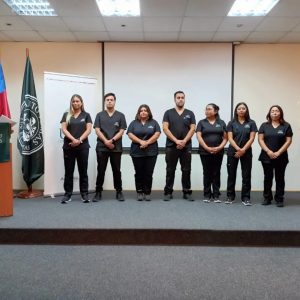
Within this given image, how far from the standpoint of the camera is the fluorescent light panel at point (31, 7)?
13.6 ft

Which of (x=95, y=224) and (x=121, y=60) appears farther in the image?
(x=121, y=60)

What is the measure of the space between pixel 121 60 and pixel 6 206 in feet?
10.0

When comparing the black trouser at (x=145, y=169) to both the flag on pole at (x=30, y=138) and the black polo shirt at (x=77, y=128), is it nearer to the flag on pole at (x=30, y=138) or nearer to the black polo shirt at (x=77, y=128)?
the black polo shirt at (x=77, y=128)

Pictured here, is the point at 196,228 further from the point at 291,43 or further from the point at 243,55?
the point at 291,43

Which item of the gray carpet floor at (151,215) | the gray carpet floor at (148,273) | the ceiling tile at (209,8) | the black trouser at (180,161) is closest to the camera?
the gray carpet floor at (148,273)

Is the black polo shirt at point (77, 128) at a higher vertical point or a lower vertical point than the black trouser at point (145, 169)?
higher

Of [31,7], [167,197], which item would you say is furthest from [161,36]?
[167,197]

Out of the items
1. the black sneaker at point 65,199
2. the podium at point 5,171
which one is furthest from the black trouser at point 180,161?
the podium at point 5,171

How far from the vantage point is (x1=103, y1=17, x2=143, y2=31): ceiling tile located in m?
4.54

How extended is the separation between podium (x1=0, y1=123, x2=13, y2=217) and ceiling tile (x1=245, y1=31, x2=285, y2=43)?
12.5 ft

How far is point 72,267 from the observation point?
278 centimetres

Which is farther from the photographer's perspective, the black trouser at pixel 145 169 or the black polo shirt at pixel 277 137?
the black trouser at pixel 145 169

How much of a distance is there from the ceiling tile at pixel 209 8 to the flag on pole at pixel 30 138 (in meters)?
2.50

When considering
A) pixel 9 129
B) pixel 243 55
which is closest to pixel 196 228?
pixel 9 129
